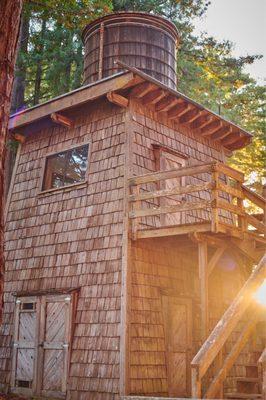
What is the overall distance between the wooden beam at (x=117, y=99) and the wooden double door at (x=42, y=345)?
444 centimetres

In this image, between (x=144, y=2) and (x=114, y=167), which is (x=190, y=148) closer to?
(x=114, y=167)

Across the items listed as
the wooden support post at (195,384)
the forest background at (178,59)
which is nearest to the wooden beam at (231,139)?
the forest background at (178,59)

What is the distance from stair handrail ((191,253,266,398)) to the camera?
22.5 ft

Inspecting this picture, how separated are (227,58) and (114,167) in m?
12.4

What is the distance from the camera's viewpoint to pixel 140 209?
11.5 m

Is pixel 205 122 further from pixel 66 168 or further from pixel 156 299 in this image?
pixel 156 299

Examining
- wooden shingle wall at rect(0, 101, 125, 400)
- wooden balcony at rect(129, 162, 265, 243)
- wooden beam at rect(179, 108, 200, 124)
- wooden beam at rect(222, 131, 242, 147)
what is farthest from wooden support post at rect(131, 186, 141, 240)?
wooden beam at rect(222, 131, 242, 147)

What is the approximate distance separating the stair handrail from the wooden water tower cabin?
71.1 inches

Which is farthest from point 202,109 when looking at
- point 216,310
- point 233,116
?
point 233,116

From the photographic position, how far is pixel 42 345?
39.8 ft

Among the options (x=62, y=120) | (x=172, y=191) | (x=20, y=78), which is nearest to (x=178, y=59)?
(x=20, y=78)

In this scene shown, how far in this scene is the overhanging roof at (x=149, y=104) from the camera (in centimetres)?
1188

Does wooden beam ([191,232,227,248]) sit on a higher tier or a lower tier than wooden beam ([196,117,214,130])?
lower

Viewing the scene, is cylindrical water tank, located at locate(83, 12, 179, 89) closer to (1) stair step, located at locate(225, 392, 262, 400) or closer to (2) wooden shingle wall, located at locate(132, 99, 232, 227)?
(2) wooden shingle wall, located at locate(132, 99, 232, 227)
